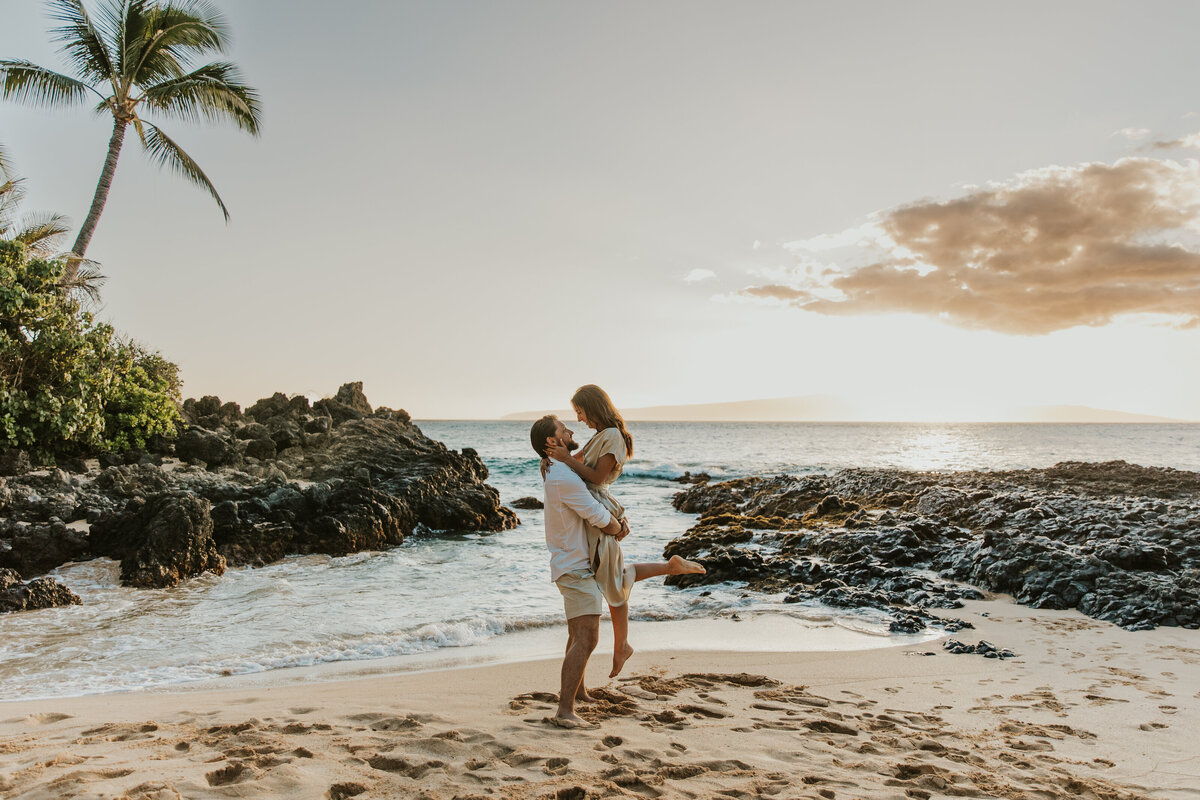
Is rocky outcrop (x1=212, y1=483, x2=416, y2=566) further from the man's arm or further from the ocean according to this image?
the man's arm

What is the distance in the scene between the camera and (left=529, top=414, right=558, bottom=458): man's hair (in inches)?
173

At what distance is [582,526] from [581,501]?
24 cm

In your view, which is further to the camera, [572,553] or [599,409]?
[599,409]

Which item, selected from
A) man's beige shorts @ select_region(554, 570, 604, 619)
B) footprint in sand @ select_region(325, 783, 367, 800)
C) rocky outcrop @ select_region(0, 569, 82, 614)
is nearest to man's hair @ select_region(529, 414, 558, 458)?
man's beige shorts @ select_region(554, 570, 604, 619)

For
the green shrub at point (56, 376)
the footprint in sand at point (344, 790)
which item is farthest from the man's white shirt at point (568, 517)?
the green shrub at point (56, 376)

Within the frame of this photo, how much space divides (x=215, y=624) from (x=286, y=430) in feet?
34.8

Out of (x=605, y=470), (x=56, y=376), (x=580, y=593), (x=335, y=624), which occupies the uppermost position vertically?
(x=56, y=376)

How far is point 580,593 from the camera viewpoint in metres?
4.34

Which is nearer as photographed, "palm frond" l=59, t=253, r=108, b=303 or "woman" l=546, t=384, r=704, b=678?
"woman" l=546, t=384, r=704, b=678

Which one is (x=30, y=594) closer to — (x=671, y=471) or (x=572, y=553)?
(x=572, y=553)

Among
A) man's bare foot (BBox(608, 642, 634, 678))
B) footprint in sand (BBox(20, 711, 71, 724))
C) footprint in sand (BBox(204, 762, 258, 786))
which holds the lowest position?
footprint in sand (BBox(20, 711, 71, 724))

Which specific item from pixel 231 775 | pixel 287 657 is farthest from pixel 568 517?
pixel 287 657

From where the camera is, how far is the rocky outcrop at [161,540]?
9.97 meters

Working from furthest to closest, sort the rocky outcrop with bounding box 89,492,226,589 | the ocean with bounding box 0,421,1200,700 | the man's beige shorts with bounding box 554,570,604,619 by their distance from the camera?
the rocky outcrop with bounding box 89,492,226,589
the ocean with bounding box 0,421,1200,700
the man's beige shorts with bounding box 554,570,604,619
